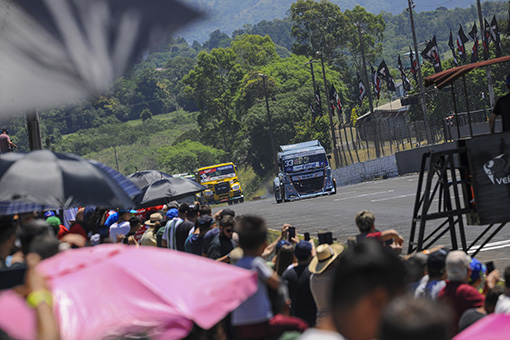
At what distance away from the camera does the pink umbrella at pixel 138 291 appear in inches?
145

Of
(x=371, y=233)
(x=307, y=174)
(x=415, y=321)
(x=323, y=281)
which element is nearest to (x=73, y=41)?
(x=415, y=321)

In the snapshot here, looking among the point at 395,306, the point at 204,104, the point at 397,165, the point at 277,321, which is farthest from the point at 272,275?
the point at 204,104

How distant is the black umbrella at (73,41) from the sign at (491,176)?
A: 8226 millimetres

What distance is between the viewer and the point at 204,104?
116812mm

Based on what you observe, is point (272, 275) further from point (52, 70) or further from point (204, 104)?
point (204, 104)

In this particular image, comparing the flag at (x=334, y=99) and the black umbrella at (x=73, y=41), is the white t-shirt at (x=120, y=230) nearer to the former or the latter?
the black umbrella at (x=73, y=41)

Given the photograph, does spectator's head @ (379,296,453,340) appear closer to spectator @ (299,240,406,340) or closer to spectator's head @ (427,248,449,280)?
spectator @ (299,240,406,340)

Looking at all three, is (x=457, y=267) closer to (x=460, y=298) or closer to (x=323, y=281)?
(x=460, y=298)

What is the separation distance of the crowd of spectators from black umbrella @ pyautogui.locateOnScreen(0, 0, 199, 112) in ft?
2.80

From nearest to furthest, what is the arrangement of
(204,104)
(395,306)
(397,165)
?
(395,306) → (397,165) → (204,104)

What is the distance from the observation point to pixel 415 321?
2051 mm

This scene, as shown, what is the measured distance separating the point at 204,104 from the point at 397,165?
70116 mm

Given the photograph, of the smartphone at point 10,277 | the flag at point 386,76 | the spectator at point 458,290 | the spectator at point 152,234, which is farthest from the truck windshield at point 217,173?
the smartphone at point 10,277

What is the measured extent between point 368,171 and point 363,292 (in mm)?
52541
